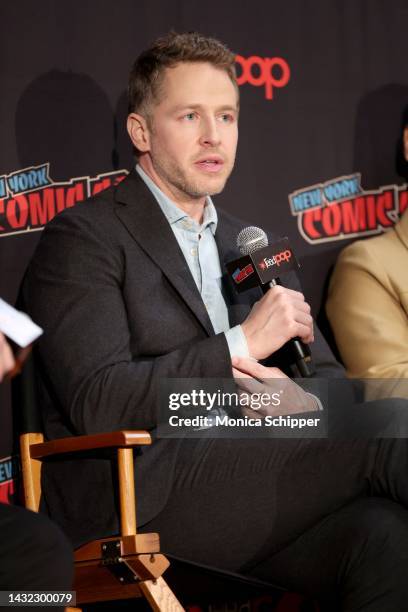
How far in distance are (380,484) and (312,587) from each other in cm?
29

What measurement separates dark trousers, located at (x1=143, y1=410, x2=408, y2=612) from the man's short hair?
107cm

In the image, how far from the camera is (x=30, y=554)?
1769 millimetres

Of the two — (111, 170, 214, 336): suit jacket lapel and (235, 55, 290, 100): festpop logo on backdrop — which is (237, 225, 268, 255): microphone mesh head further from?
(235, 55, 290, 100): festpop logo on backdrop

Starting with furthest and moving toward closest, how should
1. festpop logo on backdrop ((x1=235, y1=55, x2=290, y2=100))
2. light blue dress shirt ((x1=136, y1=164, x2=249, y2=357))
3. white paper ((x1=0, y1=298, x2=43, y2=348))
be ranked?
festpop logo on backdrop ((x1=235, y1=55, x2=290, y2=100))
light blue dress shirt ((x1=136, y1=164, x2=249, y2=357))
white paper ((x1=0, y1=298, x2=43, y2=348))

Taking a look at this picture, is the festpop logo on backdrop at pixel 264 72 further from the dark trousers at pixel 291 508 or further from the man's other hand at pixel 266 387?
the dark trousers at pixel 291 508

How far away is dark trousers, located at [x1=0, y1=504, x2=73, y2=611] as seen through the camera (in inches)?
69.1

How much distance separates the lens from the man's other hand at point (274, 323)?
2340 millimetres

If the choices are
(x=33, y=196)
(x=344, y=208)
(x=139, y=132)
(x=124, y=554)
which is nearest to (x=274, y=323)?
(x=124, y=554)

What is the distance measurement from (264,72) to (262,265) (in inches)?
49.7

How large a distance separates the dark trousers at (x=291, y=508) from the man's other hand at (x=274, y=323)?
0.24m

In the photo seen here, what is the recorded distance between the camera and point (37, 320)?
95.0 inches

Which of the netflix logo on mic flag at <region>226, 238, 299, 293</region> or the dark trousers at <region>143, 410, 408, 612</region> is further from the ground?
the netflix logo on mic flag at <region>226, 238, 299, 293</region>

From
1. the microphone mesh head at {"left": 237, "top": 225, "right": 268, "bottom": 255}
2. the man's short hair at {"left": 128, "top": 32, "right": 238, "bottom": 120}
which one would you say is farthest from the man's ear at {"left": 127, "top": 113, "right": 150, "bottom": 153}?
the microphone mesh head at {"left": 237, "top": 225, "right": 268, "bottom": 255}

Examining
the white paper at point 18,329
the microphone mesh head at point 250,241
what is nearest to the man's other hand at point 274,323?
the microphone mesh head at point 250,241
